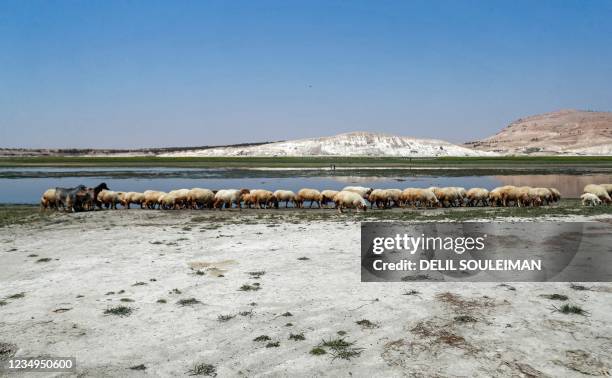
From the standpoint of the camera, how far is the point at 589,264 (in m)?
11.5

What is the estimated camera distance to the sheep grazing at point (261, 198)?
85.1 ft

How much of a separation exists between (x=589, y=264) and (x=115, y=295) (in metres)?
11.9

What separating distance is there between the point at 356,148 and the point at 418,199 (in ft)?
497

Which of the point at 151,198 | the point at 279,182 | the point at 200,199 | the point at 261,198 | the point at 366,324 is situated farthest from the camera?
the point at 279,182

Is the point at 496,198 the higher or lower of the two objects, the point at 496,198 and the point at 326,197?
the lower

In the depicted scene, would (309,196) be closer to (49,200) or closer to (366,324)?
(49,200)

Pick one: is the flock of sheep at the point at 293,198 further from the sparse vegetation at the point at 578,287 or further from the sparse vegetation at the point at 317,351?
the sparse vegetation at the point at 317,351

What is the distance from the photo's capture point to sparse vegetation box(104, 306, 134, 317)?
8.52 meters

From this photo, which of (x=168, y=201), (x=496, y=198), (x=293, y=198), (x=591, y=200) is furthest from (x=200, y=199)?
(x=591, y=200)

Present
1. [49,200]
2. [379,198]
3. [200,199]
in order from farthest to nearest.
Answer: [379,198], [200,199], [49,200]

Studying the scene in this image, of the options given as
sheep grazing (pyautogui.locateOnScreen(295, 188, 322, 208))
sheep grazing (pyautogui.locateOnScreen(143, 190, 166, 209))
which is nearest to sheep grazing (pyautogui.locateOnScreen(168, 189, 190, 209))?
sheep grazing (pyautogui.locateOnScreen(143, 190, 166, 209))

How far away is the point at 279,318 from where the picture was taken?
827 centimetres

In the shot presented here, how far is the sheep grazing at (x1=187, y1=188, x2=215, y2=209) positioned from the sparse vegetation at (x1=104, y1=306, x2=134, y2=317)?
16.8 m

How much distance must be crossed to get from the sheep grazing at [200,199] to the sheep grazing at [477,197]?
15.8 metres
